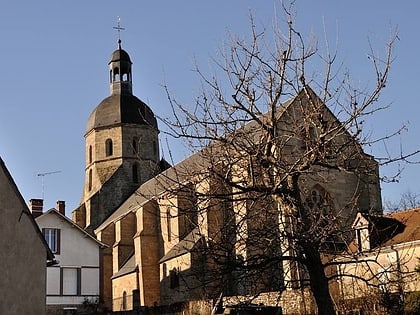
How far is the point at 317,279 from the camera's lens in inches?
416

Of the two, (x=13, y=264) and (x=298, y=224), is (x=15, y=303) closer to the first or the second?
(x=13, y=264)

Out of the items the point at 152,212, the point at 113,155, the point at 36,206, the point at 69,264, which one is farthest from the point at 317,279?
the point at 113,155

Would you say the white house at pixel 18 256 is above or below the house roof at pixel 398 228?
below

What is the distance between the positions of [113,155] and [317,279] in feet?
146

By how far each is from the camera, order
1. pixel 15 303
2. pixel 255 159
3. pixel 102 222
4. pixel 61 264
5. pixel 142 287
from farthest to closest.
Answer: pixel 102 222, pixel 142 287, pixel 61 264, pixel 15 303, pixel 255 159

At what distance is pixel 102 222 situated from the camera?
5244cm

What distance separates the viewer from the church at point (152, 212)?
11810 millimetres

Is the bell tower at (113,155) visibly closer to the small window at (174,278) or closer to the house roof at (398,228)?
the small window at (174,278)

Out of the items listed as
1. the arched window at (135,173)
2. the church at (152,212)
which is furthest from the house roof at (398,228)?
the arched window at (135,173)

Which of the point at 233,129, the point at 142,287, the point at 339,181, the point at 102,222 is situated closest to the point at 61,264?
the point at 142,287

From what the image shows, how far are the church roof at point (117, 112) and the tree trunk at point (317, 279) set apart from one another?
4349 cm

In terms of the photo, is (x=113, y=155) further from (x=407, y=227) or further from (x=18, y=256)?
(x=18, y=256)

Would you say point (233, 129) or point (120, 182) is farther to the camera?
point (120, 182)

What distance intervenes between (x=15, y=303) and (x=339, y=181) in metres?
18.6
